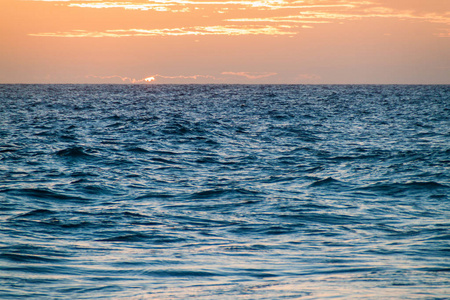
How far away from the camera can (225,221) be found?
10734mm

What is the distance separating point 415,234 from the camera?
954cm

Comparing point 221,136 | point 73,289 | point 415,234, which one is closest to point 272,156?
point 221,136

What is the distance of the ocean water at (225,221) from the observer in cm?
670

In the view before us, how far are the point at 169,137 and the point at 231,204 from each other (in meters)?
16.5

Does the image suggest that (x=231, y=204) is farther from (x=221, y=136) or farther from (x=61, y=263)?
(x=221, y=136)

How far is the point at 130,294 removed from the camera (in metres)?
6.27

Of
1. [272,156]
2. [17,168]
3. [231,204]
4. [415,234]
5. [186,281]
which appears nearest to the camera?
[186,281]

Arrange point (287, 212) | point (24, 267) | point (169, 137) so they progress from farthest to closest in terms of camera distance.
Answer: point (169, 137)
point (287, 212)
point (24, 267)

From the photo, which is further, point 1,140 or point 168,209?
point 1,140

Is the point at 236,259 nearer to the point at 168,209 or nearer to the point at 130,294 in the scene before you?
the point at 130,294

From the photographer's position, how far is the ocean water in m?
6.70

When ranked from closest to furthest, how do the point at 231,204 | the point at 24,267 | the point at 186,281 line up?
the point at 186,281, the point at 24,267, the point at 231,204

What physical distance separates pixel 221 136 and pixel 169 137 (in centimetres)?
288

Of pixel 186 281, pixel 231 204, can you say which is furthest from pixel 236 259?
pixel 231 204
